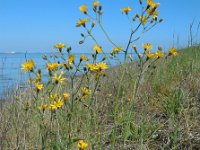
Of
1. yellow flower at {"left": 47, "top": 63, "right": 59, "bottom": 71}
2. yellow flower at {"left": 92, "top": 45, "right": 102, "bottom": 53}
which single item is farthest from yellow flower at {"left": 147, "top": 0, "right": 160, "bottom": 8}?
yellow flower at {"left": 47, "top": 63, "right": 59, "bottom": 71}

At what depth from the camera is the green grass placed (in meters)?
2.52

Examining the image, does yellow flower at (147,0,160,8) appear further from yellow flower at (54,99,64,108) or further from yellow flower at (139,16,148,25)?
yellow flower at (54,99,64,108)

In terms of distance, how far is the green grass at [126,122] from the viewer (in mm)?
2520

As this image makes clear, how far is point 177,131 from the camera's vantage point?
269 centimetres

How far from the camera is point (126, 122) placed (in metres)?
2.63

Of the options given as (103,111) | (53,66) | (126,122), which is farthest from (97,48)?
(103,111)

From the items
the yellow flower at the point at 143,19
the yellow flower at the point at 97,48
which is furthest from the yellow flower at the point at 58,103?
the yellow flower at the point at 143,19

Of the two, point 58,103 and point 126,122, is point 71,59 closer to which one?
point 58,103

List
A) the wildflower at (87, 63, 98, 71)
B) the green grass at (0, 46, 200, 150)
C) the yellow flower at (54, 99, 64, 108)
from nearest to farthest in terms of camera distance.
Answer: the yellow flower at (54, 99, 64, 108) → the wildflower at (87, 63, 98, 71) → the green grass at (0, 46, 200, 150)

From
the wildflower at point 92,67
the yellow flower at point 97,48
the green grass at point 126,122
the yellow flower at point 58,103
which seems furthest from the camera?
the yellow flower at point 97,48

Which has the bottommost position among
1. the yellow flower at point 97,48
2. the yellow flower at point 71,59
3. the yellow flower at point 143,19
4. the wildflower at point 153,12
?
the yellow flower at point 71,59

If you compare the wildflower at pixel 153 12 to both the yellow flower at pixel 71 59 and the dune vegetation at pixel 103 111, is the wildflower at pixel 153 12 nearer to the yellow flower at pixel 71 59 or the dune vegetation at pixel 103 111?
the dune vegetation at pixel 103 111

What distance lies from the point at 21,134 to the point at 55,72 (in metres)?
1.06

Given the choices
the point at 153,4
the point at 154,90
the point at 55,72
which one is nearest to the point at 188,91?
the point at 154,90
